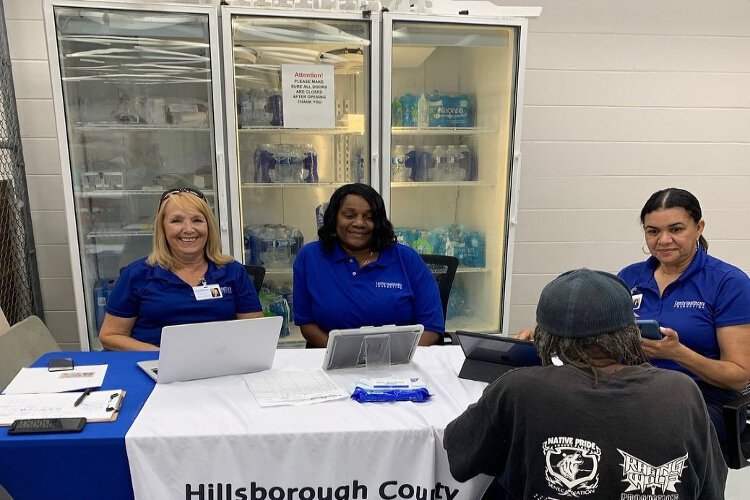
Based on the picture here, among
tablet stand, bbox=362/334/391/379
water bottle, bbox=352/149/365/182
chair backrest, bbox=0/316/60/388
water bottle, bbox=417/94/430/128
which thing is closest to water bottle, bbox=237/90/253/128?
water bottle, bbox=352/149/365/182

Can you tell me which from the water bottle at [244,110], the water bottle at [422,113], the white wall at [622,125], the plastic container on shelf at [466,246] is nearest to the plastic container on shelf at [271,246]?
the water bottle at [244,110]

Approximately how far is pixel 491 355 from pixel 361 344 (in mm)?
427

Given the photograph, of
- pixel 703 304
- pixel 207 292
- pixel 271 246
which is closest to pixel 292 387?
pixel 207 292

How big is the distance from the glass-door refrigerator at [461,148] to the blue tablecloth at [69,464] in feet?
6.55

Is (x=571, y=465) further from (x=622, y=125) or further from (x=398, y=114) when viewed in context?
(x=622, y=125)

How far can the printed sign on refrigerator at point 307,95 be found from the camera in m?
2.86

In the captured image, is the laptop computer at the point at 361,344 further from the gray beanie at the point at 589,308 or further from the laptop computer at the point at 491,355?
the gray beanie at the point at 589,308

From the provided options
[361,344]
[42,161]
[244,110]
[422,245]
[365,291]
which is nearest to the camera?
[361,344]

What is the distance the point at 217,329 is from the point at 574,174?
9.30ft

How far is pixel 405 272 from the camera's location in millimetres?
2342

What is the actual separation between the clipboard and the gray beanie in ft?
3.89

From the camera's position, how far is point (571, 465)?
38.2 inches

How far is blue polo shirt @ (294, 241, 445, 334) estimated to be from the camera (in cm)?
228

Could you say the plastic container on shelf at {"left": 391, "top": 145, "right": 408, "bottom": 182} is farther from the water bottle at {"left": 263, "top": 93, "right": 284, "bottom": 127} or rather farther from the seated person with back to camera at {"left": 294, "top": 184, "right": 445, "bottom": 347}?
the seated person with back to camera at {"left": 294, "top": 184, "right": 445, "bottom": 347}
